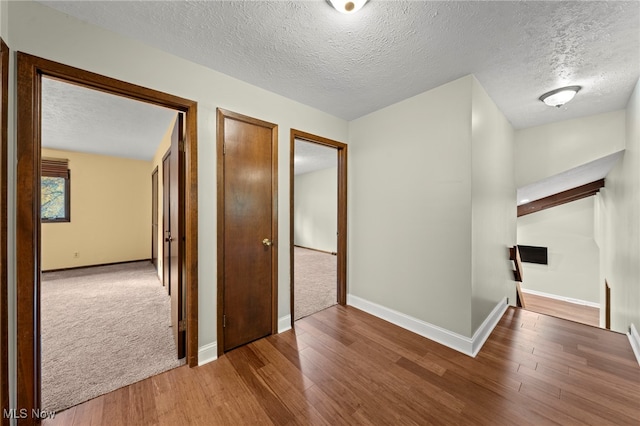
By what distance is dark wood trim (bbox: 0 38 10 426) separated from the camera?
3.84 feet

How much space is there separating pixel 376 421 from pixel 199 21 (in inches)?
107

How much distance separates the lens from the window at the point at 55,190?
4691 mm

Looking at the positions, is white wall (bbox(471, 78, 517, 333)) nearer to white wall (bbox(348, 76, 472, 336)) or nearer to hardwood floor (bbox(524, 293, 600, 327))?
white wall (bbox(348, 76, 472, 336))

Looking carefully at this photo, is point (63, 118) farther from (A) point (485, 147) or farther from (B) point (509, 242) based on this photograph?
(B) point (509, 242)

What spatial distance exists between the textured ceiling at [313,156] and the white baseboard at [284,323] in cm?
277

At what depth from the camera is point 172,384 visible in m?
1.70

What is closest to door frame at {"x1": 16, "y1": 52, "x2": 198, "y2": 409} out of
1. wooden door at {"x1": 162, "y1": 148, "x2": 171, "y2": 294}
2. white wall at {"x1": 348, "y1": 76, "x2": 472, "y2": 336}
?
wooden door at {"x1": 162, "y1": 148, "x2": 171, "y2": 294}

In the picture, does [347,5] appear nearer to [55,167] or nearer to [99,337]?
[99,337]

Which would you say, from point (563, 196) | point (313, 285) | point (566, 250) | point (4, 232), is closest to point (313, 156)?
point (313, 285)

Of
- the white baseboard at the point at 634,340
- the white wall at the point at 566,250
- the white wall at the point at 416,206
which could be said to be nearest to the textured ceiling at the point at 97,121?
the white wall at the point at 416,206

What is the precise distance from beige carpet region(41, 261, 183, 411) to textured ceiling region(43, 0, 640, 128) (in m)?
2.49

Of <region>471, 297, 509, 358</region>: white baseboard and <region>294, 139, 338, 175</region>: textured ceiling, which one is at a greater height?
<region>294, 139, 338, 175</region>: textured ceiling

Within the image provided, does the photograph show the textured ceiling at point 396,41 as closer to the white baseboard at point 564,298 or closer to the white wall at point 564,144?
the white wall at point 564,144

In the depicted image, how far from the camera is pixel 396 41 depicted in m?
1.63
